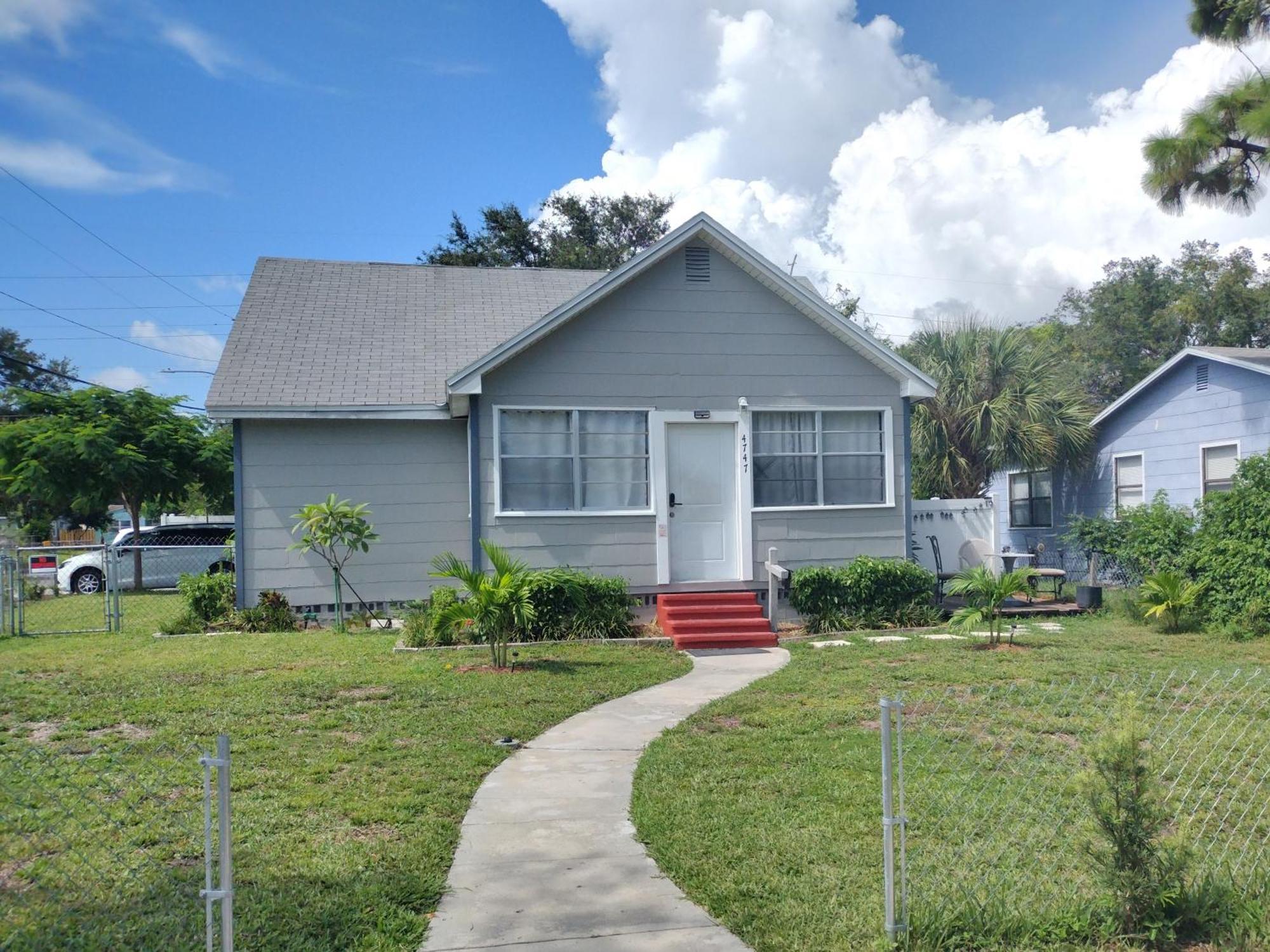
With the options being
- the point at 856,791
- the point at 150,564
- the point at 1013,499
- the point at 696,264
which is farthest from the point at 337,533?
the point at 1013,499

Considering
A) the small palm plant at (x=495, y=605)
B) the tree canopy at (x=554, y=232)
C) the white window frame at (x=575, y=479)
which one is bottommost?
the small palm plant at (x=495, y=605)

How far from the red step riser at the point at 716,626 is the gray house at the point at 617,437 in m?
1.01

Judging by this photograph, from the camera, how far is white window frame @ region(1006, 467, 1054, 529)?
69.2 feet

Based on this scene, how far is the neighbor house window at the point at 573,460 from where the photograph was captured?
13.2 metres

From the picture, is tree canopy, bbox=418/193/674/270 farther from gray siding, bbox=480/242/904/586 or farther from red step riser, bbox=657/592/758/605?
red step riser, bbox=657/592/758/605

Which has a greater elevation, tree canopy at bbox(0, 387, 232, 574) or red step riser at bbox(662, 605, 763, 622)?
tree canopy at bbox(0, 387, 232, 574)

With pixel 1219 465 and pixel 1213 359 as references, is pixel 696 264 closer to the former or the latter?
pixel 1213 359

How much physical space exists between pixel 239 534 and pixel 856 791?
32.5 feet

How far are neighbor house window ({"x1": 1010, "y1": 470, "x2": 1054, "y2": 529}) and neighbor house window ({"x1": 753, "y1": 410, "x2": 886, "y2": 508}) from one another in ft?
28.5

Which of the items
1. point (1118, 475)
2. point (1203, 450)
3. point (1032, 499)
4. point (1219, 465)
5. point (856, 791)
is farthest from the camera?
point (1032, 499)

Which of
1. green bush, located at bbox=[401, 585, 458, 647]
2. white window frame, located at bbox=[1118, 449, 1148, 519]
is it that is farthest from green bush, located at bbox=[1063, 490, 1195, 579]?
green bush, located at bbox=[401, 585, 458, 647]

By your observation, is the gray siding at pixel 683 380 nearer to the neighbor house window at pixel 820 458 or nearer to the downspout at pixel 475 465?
the downspout at pixel 475 465

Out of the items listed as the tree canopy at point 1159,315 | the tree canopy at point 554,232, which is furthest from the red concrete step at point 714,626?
the tree canopy at point 1159,315

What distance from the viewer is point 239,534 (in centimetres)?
1305
